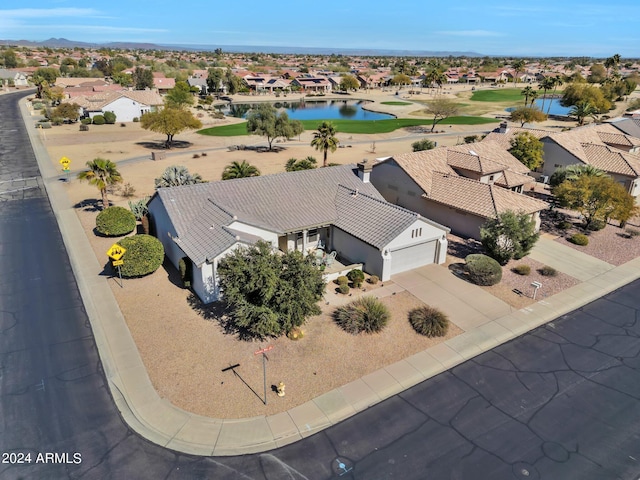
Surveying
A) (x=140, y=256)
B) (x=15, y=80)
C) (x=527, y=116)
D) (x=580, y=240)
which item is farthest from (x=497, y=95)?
(x=15, y=80)

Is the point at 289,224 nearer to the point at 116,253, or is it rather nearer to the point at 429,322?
the point at 116,253

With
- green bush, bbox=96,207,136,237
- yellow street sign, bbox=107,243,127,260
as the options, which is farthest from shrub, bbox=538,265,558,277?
green bush, bbox=96,207,136,237

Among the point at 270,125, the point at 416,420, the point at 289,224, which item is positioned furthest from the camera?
the point at 270,125

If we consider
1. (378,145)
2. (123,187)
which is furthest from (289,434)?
(378,145)

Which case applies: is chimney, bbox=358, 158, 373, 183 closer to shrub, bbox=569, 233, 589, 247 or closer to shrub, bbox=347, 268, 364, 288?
shrub, bbox=347, 268, 364, 288

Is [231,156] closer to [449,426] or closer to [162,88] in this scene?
[449,426]

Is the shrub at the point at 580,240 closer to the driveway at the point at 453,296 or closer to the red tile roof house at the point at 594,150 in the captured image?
the driveway at the point at 453,296
